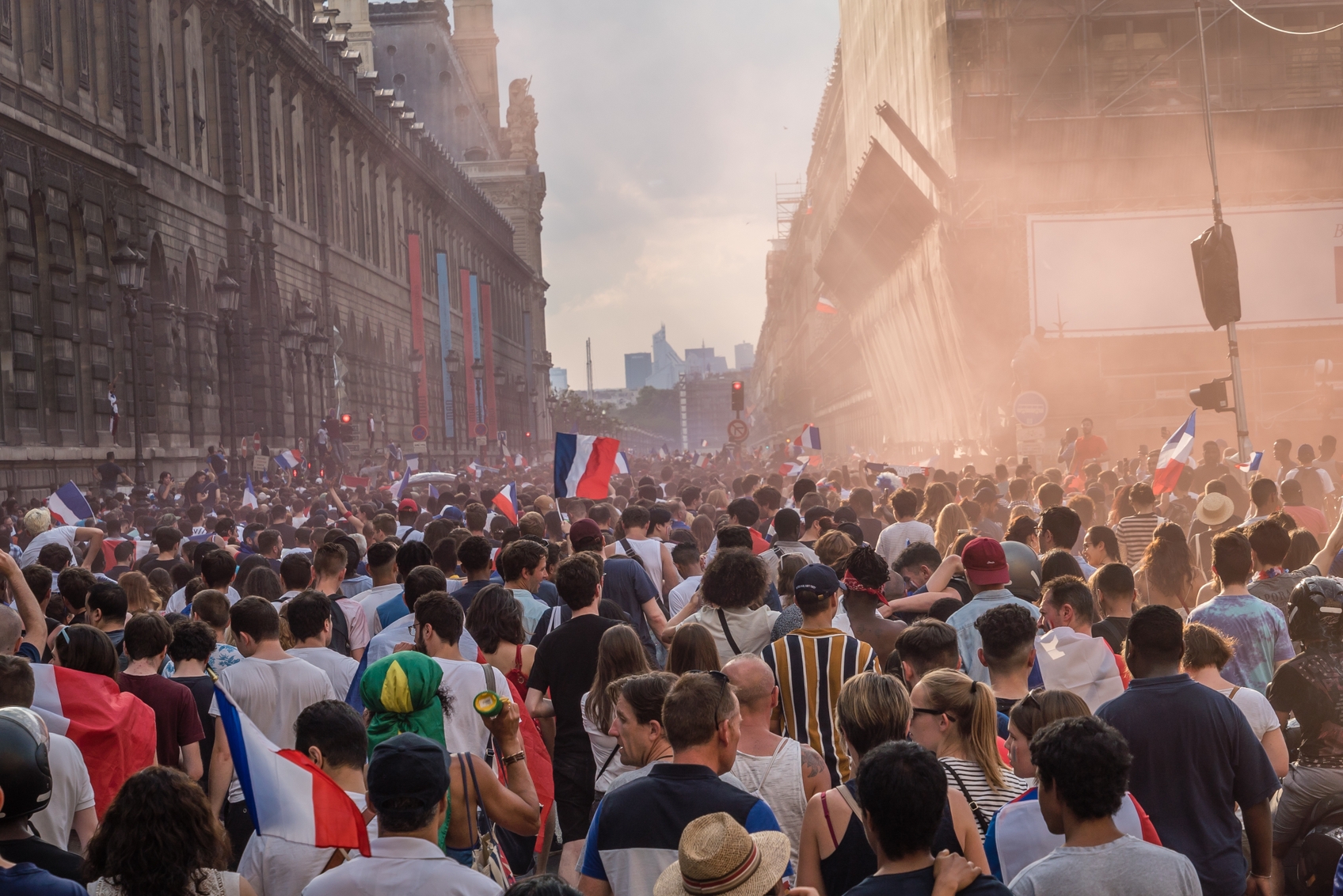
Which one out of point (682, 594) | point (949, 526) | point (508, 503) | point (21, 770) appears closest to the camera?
point (21, 770)

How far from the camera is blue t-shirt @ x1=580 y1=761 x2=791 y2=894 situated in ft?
12.8

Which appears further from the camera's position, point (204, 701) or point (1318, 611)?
point (204, 701)

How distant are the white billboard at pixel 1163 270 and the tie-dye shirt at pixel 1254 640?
2683 centimetres

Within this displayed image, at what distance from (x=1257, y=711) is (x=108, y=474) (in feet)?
74.6

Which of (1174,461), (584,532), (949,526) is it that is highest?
(1174,461)

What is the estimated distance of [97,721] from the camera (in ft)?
17.6

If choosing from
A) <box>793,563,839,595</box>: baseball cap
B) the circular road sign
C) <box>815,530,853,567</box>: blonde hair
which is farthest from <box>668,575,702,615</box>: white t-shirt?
the circular road sign

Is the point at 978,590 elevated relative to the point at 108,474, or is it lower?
lower

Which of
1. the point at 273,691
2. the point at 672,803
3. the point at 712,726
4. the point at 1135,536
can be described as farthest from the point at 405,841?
the point at 1135,536

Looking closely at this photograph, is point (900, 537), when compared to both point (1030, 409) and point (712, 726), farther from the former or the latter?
point (1030, 409)

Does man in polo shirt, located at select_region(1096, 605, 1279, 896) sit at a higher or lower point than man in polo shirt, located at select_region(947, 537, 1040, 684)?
lower

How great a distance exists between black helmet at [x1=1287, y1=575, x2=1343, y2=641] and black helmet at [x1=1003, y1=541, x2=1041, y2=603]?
2.67 m

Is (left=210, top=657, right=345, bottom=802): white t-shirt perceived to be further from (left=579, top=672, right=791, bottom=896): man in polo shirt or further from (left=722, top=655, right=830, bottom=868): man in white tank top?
(left=579, top=672, right=791, bottom=896): man in polo shirt

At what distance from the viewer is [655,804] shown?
3.96 meters
